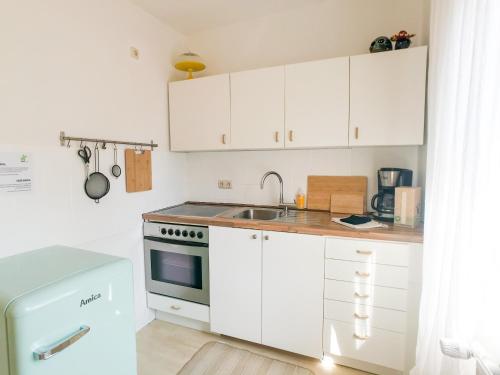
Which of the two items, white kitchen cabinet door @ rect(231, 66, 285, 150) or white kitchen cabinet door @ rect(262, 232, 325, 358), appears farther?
white kitchen cabinet door @ rect(231, 66, 285, 150)

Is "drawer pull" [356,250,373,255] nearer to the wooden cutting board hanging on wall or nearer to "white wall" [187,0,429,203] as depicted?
"white wall" [187,0,429,203]

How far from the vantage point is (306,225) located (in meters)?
1.82

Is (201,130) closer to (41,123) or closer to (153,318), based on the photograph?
(41,123)

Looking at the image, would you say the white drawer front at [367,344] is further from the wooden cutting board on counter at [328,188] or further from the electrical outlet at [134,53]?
the electrical outlet at [134,53]

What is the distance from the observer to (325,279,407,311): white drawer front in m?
1.63

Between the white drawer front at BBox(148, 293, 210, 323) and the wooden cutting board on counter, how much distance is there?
3.89 ft

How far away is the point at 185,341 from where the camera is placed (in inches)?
84.0

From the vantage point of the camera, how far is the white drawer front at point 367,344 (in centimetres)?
165

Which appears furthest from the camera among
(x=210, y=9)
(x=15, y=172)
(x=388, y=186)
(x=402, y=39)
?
(x=210, y=9)

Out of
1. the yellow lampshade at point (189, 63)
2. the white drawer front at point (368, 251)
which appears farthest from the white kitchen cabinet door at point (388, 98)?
the yellow lampshade at point (189, 63)

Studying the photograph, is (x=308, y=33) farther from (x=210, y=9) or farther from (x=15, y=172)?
(x=15, y=172)

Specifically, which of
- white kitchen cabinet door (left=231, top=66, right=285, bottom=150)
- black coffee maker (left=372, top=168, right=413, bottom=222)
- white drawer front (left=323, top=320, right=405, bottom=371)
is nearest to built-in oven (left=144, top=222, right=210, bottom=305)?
white kitchen cabinet door (left=231, top=66, right=285, bottom=150)

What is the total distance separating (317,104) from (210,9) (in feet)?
3.93

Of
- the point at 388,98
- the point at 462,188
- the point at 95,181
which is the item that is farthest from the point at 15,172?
the point at 388,98
